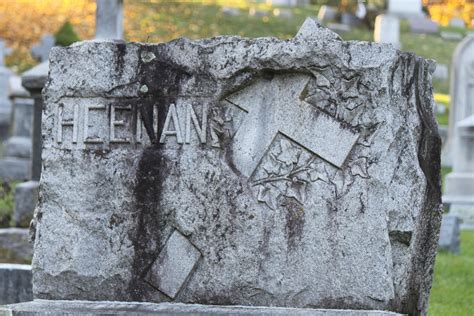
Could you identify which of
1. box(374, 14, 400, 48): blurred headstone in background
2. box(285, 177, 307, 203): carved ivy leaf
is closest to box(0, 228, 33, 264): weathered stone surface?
box(285, 177, 307, 203): carved ivy leaf

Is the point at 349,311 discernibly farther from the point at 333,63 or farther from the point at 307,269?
the point at 333,63

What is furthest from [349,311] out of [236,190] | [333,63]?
[333,63]

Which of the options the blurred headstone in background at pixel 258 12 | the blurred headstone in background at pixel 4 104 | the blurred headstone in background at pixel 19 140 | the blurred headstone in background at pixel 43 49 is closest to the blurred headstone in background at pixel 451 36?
the blurred headstone in background at pixel 258 12

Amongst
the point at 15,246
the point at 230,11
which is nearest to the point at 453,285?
the point at 15,246

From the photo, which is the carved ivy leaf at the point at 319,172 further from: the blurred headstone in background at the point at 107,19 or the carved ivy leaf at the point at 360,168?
the blurred headstone in background at the point at 107,19

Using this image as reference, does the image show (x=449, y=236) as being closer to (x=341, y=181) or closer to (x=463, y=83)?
(x=341, y=181)

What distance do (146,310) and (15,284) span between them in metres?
2.58

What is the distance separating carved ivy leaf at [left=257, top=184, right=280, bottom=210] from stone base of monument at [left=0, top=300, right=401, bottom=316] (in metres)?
0.44

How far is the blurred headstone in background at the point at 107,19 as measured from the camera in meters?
11.9

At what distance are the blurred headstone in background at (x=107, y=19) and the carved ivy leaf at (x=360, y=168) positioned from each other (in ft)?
22.7

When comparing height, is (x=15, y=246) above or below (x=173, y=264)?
below

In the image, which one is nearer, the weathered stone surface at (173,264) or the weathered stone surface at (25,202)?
the weathered stone surface at (173,264)

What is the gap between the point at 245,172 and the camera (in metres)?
5.32

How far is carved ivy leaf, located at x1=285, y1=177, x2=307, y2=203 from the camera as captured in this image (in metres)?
5.25
